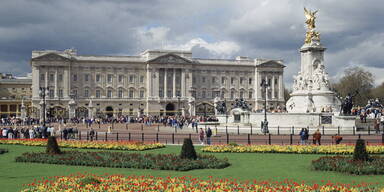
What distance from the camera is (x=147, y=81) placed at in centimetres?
10681

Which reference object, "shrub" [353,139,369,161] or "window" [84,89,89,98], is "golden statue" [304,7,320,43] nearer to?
"shrub" [353,139,369,161]

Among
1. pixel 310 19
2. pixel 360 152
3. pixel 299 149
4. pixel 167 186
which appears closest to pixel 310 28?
pixel 310 19

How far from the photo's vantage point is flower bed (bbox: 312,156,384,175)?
16.8 m

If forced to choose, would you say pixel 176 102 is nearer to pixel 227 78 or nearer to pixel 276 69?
pixel 227 78

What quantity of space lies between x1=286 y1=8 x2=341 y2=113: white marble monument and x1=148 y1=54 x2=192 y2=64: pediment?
5988 cm

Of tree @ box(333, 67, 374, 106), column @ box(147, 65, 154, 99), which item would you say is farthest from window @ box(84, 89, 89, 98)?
tree @ box(333, 67, 374, 106)

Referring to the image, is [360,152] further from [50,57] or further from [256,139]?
[50,57]

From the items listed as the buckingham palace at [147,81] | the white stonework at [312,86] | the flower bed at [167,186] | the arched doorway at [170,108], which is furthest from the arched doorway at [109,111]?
the flower bed at [167,186]

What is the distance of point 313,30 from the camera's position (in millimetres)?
48031

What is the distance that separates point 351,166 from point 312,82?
101 feet

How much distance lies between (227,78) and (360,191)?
101 m

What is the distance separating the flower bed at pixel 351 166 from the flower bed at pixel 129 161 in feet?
13.3

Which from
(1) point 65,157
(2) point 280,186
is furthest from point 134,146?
(2) point 280,186

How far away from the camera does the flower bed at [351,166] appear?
16.8 m
